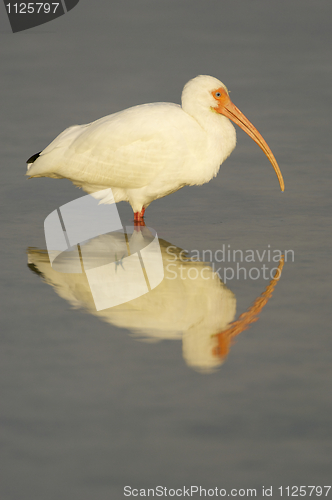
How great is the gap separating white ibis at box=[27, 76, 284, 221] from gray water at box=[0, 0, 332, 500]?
20.2 inches

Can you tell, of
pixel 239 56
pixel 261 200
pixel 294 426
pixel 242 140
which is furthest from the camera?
pixel 239 56

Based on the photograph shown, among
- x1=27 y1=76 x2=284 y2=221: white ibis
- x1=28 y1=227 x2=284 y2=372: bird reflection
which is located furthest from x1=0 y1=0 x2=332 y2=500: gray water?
x1=27 y1=76 x2=284 y2=221: white ibis

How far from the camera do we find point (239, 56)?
45.4 ft

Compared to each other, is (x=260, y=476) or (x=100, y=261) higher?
(x=260, y=476)

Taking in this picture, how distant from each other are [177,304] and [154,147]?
215cm

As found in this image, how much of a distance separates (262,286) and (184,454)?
2459 millimetres

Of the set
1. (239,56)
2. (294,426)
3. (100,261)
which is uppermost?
(294,426)

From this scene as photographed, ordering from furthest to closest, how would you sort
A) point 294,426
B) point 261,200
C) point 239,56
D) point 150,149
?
1. point 239,56
2. point 261,200
3. point 150,149
4. point 294,426

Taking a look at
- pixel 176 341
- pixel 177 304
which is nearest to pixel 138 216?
pixel 177 304

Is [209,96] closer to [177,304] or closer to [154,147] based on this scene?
[154,147]

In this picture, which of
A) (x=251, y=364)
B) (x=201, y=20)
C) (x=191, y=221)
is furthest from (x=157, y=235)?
(x=201, y=20)

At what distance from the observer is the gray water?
3.97 metres

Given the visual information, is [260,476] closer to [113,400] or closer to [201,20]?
[113,400]

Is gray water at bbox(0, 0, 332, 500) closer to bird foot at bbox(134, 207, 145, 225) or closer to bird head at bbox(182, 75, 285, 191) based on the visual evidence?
bird foot at bbox(134, 207, 145, 225)
